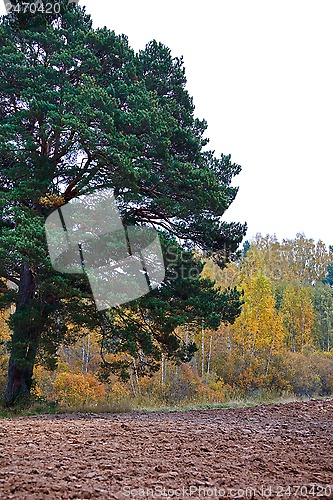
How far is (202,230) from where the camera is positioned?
35.4 feet

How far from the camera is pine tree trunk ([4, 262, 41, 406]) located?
9094 millimetres

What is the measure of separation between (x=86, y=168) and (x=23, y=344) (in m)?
4.10

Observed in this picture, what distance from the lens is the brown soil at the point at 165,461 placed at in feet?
8.69

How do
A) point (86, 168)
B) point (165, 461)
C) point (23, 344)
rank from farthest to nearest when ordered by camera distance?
point (86, 168) < point (23, 344) < point (165, 461)

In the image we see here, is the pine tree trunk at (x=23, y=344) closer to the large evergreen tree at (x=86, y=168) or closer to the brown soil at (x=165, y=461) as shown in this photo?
the large evergreen tree at (x=86, y=168)

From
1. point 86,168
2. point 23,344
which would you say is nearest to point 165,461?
point 23,344

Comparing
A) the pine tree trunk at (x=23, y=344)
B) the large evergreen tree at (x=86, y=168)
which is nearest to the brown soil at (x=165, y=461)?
the pine tree trunk at (x=23, y=344)

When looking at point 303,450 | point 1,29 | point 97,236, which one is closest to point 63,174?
point 97,236

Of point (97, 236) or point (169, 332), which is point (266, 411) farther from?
point (97, 236)

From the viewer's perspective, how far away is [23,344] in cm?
903

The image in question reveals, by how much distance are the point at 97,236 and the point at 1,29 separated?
5.14 m

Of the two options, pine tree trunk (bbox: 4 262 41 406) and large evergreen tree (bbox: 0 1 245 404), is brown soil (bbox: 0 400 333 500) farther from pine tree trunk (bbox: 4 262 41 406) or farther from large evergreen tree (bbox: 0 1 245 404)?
large evergreen tree (bbox: 0 1 245 404)

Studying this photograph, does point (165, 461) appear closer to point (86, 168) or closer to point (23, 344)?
point (23, 344)

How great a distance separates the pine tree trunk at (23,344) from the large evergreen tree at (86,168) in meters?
0.03
